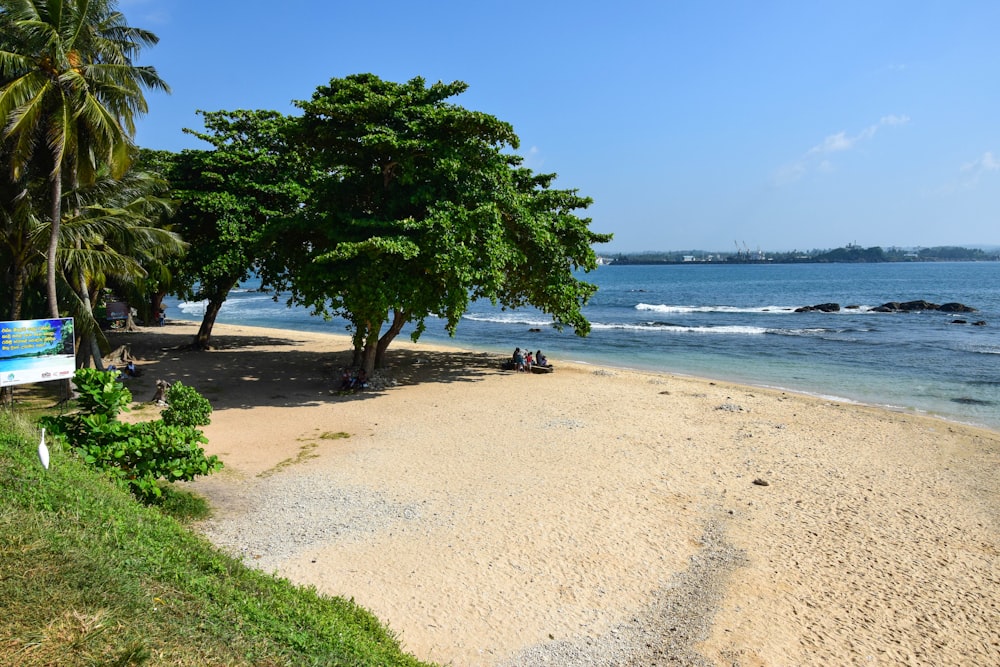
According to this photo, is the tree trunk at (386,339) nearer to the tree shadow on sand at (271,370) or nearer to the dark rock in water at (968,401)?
the tree shadow on sand at (271,370)

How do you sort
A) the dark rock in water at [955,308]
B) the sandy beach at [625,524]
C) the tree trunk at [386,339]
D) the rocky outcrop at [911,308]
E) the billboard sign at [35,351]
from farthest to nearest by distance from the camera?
the rocky outcrop at [911,308] < the dark rock in water at [955,308] < the tree trunk at [386,339] < the billboard sign at [35,351] < the sandy beach at [625,524]

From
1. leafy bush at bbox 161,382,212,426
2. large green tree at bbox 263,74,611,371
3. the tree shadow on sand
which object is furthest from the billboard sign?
large green tree at bbox 263,74,611,371

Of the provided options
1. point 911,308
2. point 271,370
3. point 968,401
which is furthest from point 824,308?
point 271,370

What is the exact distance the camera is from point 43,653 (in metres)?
3.50

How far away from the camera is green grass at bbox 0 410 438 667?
12.2 ft

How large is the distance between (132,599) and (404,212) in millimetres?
15038

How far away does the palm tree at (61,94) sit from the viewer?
1153 cm

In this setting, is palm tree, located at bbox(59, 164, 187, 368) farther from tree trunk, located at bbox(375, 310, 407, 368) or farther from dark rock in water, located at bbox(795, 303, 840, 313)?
dark rock in water, located at bbox(795, 303, 840, 313)

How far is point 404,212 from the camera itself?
18.3 meters

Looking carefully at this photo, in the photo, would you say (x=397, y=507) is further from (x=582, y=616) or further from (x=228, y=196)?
(x=228, y=196)

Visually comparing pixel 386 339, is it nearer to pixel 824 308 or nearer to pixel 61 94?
pixel 61 94

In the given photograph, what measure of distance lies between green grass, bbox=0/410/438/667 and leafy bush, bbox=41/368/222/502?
160 centimetres

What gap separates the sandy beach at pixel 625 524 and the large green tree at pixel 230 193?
666 cm

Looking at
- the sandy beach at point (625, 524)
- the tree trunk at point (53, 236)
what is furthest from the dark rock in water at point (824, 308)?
the tree trunk at point (53, 236)
